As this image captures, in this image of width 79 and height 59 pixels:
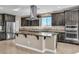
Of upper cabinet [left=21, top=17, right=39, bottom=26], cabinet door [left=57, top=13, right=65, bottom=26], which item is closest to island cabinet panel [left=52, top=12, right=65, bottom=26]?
cabinet door [left=57, top=13, right=65, bottom=26]

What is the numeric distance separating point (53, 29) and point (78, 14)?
812mm

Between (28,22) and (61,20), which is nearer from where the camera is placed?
(28,22)

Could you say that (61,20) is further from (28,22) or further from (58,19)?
(28,22)

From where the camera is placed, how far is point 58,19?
229 cm

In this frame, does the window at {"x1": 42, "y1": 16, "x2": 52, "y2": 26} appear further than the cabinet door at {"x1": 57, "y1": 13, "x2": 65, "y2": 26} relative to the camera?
No

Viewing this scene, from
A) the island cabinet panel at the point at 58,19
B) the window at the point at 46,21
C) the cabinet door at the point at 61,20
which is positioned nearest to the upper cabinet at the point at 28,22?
the window at the point at 46,21

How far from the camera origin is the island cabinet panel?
222cm

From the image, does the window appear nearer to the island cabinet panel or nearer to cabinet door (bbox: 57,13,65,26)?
the island cabinet panel

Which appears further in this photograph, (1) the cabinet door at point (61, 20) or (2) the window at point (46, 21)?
(1) the cabinet door at point (61, 20)

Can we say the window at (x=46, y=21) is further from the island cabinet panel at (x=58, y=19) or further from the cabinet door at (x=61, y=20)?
the cabinet door at (x=61, y=20)

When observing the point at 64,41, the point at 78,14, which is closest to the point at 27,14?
the point at 64,41

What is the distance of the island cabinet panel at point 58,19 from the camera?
2219 millimetres

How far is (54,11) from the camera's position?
84.0 inches

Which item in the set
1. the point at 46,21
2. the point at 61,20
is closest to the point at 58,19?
the point at 61,20
